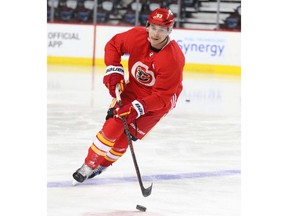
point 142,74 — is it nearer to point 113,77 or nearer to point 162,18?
point 113,77

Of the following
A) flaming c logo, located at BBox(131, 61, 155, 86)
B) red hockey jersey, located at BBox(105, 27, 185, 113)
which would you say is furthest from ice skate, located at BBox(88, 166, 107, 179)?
flaming c logo, located at BBox(131, 61, 155, 86)

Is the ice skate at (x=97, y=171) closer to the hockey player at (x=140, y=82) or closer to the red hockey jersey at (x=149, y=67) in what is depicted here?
the hockey player at (x=140, y=82)

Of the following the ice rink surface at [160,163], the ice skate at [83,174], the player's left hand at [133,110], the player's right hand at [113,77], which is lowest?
the ice rink surface at [160,163]

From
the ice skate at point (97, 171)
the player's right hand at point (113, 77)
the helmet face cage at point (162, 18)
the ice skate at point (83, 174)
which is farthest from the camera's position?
the ice skate at point (97, 171)

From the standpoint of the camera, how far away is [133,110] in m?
3.00

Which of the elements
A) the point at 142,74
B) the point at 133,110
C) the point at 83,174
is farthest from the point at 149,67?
the point at 83,174

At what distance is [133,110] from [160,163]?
117cm

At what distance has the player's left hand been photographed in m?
3.00

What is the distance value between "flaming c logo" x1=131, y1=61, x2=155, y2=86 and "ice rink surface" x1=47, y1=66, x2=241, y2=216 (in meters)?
0.56

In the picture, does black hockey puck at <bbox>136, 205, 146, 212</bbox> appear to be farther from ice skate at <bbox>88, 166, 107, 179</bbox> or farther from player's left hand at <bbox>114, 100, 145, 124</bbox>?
ice skate at <bbox>88, 166, 107, 179</bbox>

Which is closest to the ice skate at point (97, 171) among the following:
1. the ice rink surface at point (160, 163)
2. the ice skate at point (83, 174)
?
the ice rink surface at point (160, 163)

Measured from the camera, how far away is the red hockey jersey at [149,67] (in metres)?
3.04
